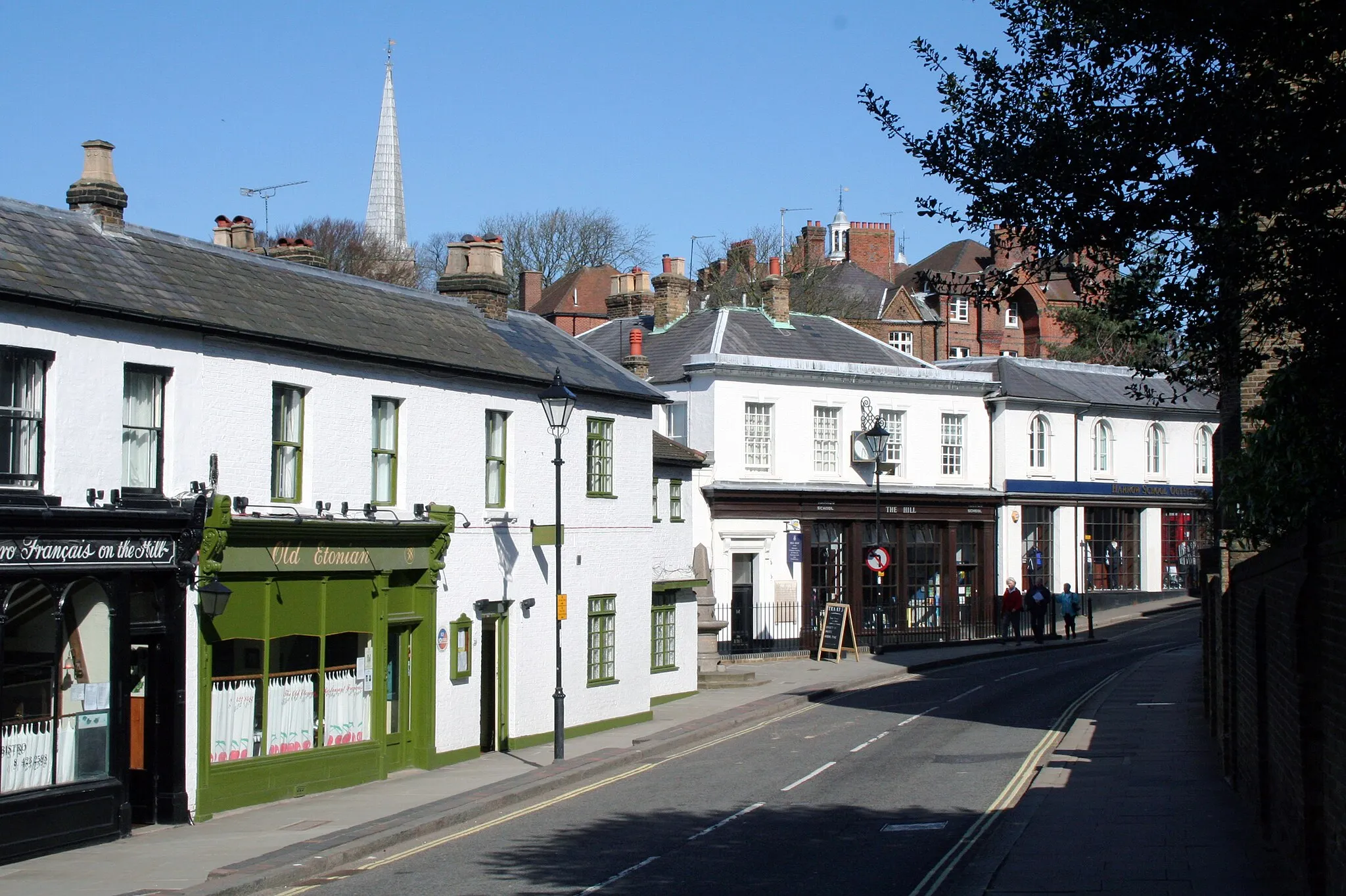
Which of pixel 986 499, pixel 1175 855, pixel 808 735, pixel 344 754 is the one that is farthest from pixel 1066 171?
pixel 986 499

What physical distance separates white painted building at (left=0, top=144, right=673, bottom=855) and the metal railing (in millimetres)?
13694

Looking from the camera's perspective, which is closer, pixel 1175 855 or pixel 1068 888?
pixel 1068 888

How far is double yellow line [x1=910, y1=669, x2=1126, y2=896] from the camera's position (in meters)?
13.3

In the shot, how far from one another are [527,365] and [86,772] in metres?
11.6

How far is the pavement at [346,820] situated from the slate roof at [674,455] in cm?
609

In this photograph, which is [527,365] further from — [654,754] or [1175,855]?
[1175,855]

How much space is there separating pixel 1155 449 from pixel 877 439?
16.6 m

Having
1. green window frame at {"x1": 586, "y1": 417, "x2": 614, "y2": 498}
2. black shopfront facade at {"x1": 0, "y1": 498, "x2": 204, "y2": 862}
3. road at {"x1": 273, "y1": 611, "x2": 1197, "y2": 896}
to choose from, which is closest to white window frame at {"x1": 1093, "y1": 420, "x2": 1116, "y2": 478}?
road at {"x1": 273, "y1": 611, "x2": 1197, "y2": 896}

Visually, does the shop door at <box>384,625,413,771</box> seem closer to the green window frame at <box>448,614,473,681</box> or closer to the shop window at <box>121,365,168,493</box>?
the green window frame at <box>448,614,473,681</box>

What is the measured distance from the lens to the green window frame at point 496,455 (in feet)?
82.5

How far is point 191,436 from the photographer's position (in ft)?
60.7

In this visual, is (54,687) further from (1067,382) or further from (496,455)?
(1067,382)

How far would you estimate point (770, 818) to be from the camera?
17.2 metres

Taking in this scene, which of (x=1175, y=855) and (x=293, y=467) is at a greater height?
(x=293, y=467)
